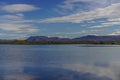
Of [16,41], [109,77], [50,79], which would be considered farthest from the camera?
[16,41]

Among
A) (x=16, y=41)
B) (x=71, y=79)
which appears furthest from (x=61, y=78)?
(x=16, y=41)

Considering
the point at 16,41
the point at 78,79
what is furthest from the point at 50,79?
the point at 16,41

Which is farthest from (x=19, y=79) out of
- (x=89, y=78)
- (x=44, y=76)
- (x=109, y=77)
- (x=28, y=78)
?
(x=109, y=77)

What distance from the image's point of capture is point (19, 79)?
15250mm

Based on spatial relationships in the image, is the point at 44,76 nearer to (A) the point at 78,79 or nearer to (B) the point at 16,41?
(A) the point at 78,79

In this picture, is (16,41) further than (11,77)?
Yes

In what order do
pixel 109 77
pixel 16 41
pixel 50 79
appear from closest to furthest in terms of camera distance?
pixel 50 79 → pixel 109 77 → pixel 16 41

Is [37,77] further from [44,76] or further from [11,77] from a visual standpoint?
[11,77]

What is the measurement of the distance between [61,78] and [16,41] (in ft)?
468

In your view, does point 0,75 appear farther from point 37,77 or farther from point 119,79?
point 119,79

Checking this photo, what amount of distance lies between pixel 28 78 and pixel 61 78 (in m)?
2.08

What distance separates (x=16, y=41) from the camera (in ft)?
511

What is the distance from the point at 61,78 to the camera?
15555 millimetres

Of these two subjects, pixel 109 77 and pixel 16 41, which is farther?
pixel 16 41
